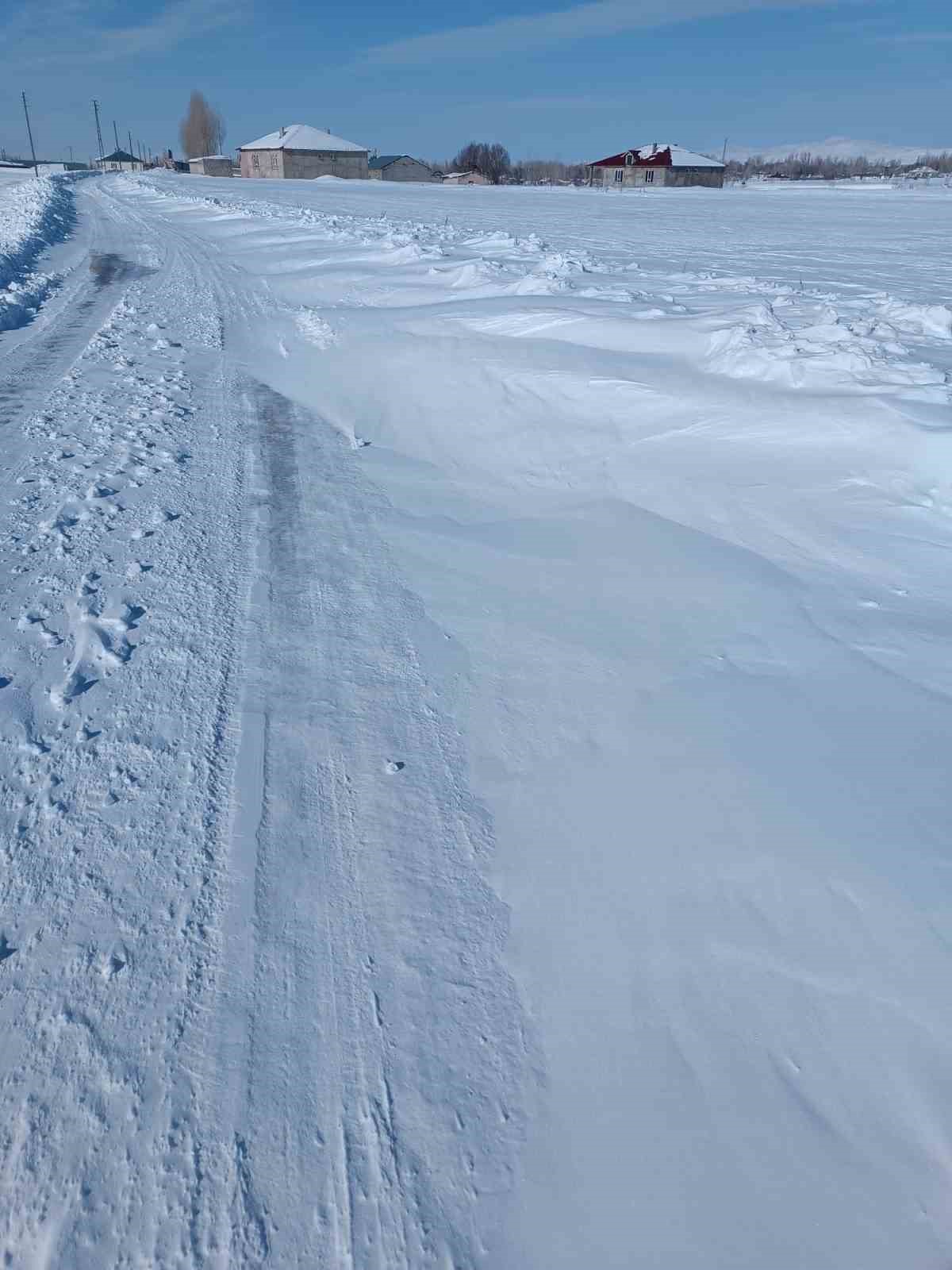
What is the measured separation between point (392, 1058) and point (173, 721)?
1640 millimetres

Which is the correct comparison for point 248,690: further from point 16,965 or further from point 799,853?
point 799,853

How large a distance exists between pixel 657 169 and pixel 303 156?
109 feet

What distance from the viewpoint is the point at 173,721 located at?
3.24 m

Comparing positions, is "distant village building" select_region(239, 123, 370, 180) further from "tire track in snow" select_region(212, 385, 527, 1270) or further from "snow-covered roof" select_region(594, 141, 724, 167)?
"tire track in snow" select_region(212, 385, 527, 1270)

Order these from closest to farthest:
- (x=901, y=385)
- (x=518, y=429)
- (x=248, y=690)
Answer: (x=248, y=690), (x=901, y=385), (x=518, y=429)

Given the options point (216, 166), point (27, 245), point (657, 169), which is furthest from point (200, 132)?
point (27, 245)

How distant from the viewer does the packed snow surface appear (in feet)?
6.29

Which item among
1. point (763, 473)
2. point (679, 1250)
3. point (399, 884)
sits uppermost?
point (763, 473)

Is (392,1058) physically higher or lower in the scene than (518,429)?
lower

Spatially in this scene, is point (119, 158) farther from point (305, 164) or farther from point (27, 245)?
point (27, 245)

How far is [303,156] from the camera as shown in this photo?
78.6 meters

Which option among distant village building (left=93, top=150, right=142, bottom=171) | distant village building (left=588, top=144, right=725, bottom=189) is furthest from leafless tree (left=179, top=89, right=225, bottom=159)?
distant village building (left=588, top=144, right=725, bottom=189)

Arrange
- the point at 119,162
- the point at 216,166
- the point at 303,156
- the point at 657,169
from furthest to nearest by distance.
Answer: the point at 119,162 < the point at 216,166 < the point at 303,156 < the point at 657,169

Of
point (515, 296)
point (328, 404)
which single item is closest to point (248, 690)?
point (328, 404)
